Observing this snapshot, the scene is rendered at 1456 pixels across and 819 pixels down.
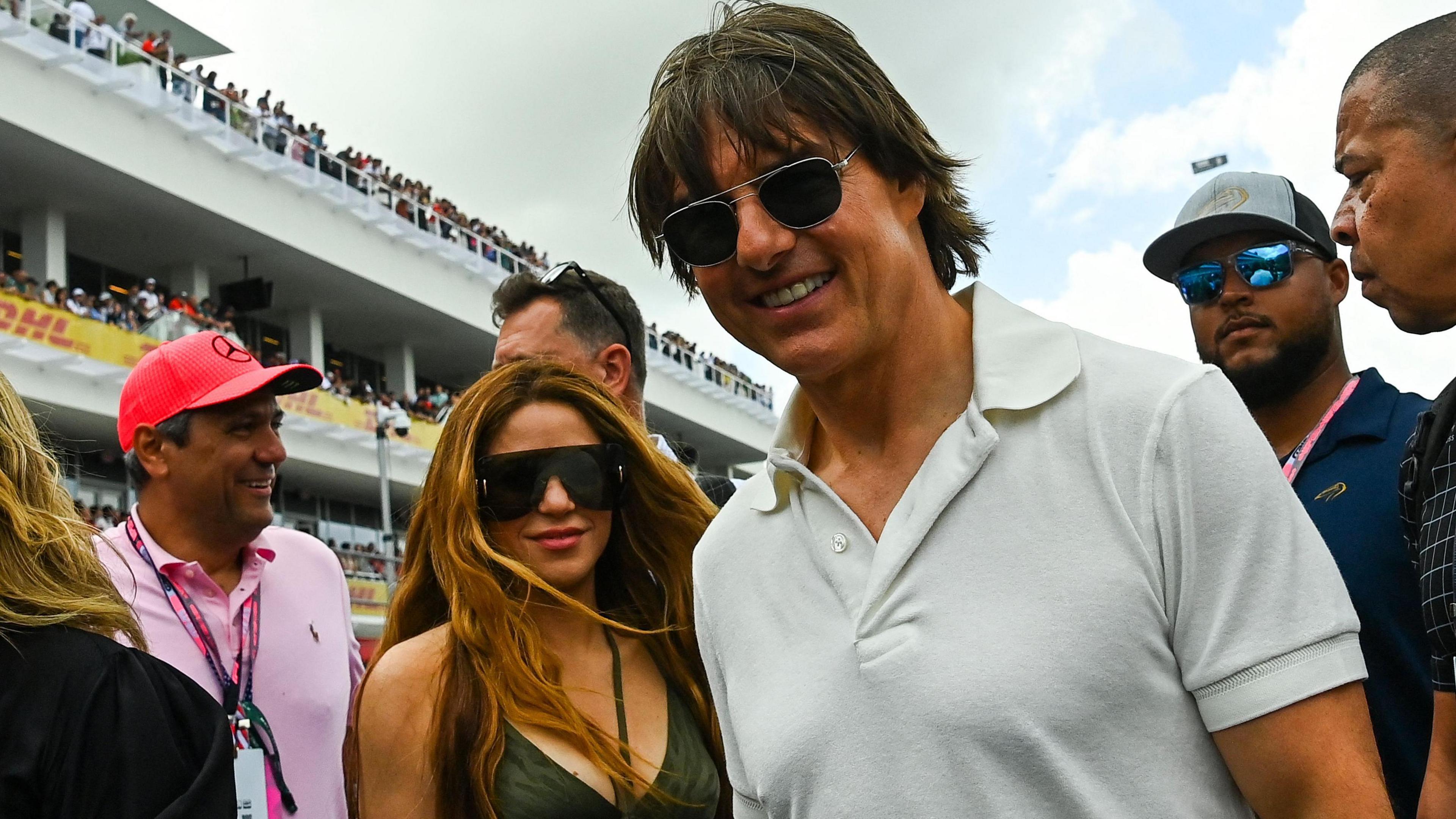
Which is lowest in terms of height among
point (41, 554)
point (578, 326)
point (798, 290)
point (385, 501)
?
point (41, 554)

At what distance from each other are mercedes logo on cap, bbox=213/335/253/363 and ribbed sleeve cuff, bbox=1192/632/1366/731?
3787 millimetres

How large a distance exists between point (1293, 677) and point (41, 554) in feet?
6.85

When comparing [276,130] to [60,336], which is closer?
[60,336]

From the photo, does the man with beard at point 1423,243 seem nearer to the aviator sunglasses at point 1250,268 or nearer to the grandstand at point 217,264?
the aviator sunglasses at point 1250,268

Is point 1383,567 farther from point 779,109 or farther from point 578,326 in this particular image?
point 578,326

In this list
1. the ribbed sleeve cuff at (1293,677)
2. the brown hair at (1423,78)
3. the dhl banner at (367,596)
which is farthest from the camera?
the dhl banner at (367,596)

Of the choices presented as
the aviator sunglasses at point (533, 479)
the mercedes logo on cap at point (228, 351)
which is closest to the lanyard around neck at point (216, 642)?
the mercedes logo on cap at point (228, 351)

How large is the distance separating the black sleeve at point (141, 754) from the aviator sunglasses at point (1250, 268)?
92.5 inches

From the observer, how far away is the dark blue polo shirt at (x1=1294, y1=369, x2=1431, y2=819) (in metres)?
2.26

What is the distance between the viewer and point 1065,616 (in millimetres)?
1574

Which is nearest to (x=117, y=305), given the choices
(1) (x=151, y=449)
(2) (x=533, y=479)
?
(1) (x=151, y=449)

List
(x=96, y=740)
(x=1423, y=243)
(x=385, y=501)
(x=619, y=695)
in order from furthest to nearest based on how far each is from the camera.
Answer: (x=385, y=501) → (x=619, y=695) → (x=96, y=740) → (x=1423, y=243)

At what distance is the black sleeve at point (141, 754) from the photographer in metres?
2.20

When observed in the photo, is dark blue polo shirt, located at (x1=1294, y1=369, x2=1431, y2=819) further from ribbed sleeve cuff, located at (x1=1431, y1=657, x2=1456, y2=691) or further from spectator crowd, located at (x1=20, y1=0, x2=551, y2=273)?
spectator crowd, located at (x1=20, y1=0, x2=551, y2=273)
